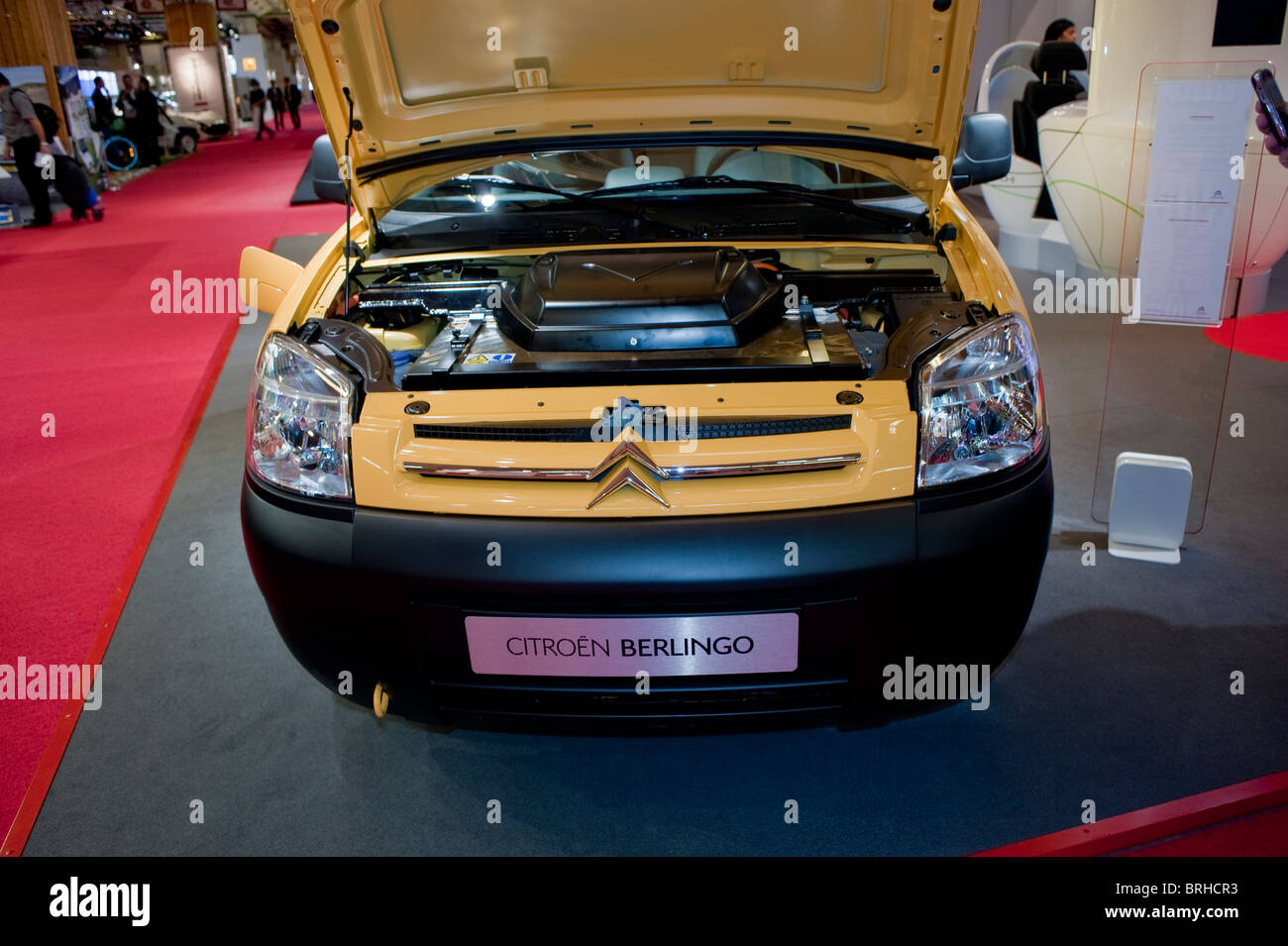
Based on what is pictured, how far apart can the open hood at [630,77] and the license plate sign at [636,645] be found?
1277mm

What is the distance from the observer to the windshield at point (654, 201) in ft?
7.65

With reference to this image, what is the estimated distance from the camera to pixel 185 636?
2461mm

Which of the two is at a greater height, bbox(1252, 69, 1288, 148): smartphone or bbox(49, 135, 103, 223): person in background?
bbox(1252, 69, 1288, 148): smartphone

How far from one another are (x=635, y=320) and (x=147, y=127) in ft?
56.9

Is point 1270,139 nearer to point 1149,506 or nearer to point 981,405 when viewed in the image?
point 1149,506

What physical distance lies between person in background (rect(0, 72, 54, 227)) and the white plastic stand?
1038cm

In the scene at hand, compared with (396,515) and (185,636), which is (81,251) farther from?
(396,515)

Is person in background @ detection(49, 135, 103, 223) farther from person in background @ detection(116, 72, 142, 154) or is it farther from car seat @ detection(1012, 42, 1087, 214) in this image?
car seat @ detection(1012, 42, 1087, 214)

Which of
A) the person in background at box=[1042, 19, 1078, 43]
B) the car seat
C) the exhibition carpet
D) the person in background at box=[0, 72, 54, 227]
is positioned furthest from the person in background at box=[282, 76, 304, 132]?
the car seat

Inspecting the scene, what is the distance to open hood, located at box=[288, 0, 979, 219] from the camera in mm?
2094

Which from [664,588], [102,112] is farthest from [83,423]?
[102,112]

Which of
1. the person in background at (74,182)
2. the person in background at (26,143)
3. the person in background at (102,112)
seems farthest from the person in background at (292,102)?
the person in background at (26,143)

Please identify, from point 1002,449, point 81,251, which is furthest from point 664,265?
point 81,251
